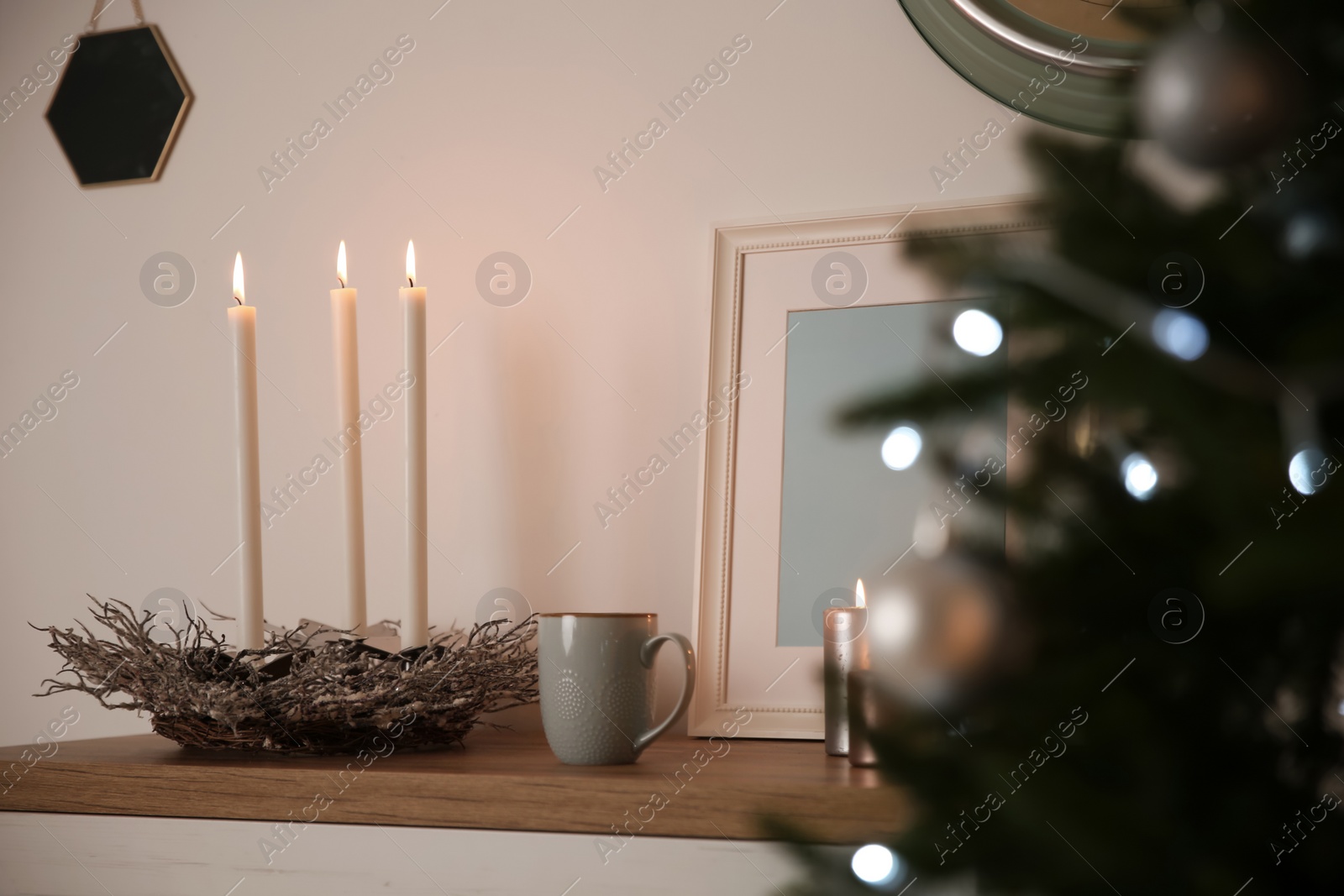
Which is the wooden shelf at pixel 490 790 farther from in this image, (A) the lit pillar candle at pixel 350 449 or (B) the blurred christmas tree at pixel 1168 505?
(B) the blurred christmas tree at pixel 1168 505

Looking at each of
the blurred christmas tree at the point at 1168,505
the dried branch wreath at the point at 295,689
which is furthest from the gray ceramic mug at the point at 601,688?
the blurred christmas tree at the point at 1168,505

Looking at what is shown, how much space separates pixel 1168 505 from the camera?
0.32 metres

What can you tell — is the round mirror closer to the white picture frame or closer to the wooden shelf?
the white picture frame

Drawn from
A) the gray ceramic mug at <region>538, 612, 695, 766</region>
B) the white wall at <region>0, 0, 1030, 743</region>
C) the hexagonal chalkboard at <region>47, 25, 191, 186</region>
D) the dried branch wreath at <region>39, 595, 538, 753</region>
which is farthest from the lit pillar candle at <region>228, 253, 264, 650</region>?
the hexagonal chalkboard at <region>47, 25, 191, 186</region>

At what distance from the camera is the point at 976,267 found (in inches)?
13.4

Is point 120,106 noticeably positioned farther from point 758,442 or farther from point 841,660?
point 841,660

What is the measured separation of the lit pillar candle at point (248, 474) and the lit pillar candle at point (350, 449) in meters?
0.08

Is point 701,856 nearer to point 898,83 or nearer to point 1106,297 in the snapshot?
point 1106,297

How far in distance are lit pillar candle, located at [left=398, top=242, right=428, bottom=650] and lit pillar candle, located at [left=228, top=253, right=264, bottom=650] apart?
134mm

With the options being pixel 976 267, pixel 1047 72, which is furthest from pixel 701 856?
pixel 1047 72

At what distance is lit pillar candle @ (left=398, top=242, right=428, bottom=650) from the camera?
0.89 metres

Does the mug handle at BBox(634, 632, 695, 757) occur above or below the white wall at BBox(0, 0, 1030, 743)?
below

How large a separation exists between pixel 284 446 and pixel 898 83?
77cm

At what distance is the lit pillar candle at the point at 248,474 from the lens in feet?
2.91
